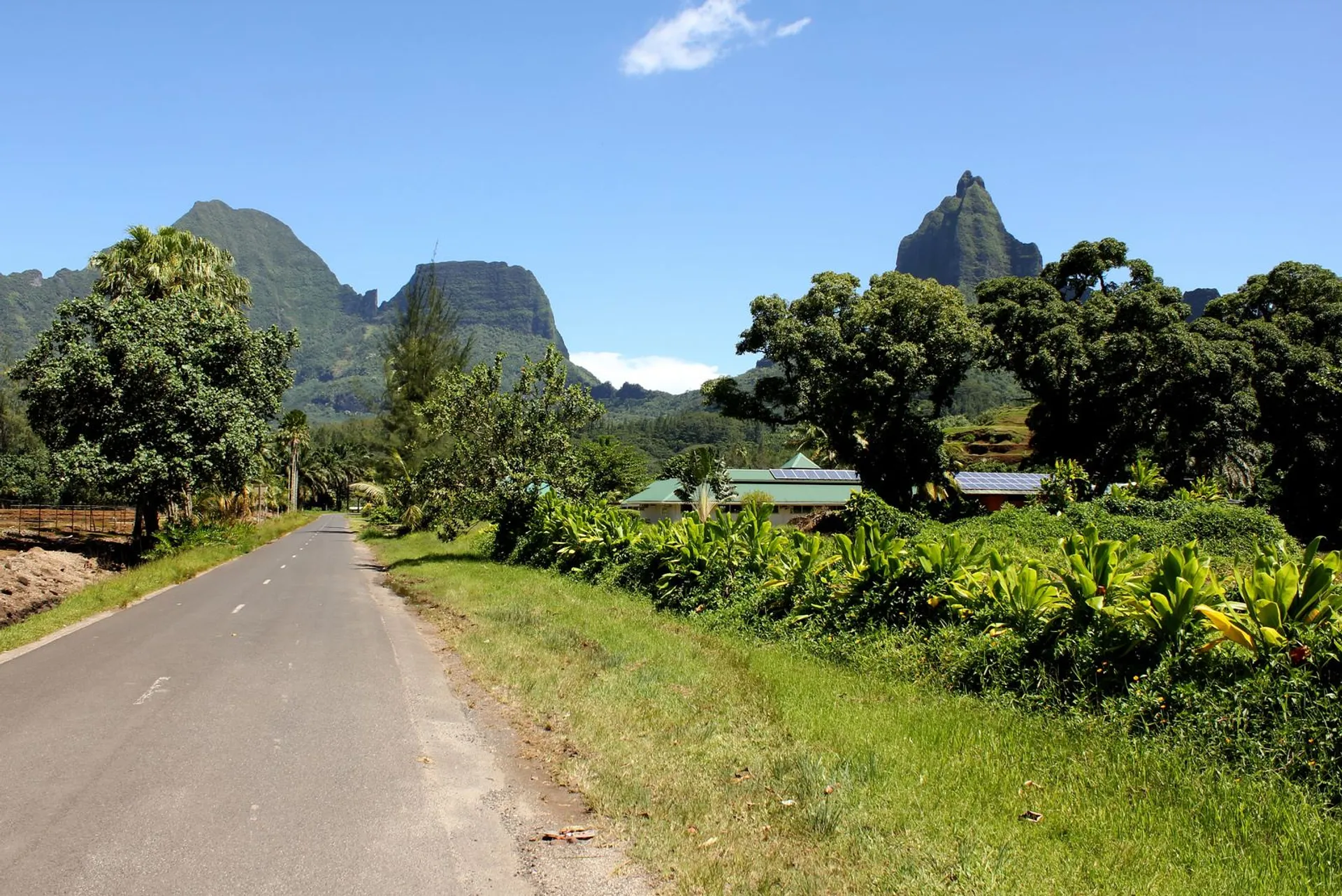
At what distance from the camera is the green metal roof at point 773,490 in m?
56.3

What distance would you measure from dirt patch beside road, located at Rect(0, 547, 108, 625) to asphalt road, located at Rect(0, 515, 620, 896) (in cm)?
796

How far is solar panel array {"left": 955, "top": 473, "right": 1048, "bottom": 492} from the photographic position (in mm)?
→ 53406

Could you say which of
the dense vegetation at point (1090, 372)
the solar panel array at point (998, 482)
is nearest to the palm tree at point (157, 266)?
the dense vegetation at point (1090, 372)

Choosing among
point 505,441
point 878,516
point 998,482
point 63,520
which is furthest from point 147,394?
point 998,482

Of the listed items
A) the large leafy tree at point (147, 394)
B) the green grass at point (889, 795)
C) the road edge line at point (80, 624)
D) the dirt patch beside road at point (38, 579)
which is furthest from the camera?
the large leafy tree at point (147, 394)

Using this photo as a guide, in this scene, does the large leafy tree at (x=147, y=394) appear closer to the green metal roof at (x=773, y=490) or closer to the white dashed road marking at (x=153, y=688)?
the white dashed road marking at (x=153, y=688)

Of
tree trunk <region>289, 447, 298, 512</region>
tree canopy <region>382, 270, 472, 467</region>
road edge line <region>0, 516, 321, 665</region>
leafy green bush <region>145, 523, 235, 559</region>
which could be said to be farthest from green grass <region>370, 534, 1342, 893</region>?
tree trunk <region>289, 447, 298, 512</region>

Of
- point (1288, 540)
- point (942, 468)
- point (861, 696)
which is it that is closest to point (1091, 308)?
point (942, 468)

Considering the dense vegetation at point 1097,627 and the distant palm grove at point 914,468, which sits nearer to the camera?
the dense vegetation at point 1097,627

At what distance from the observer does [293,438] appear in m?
80.4

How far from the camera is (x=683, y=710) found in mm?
8555

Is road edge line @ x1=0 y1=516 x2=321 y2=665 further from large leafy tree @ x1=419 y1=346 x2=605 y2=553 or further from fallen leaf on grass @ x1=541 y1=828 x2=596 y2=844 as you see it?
fallen leaf on grass @ x1=541 y1=828 x2=596 y2=844

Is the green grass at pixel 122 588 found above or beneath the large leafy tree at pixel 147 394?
beneath

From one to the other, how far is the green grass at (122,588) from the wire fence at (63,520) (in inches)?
268
